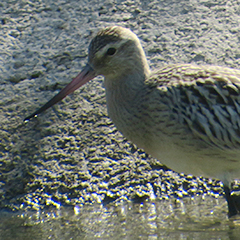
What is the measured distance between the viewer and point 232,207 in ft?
16.7

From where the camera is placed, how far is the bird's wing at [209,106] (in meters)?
4.85

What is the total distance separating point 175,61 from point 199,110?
194cm

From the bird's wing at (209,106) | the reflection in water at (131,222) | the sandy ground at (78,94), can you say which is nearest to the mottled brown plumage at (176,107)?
the bird's wing at (209,106)

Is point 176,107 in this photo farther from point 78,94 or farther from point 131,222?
point 78,94

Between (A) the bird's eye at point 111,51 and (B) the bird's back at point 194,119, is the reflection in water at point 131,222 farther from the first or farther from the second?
(A) the bird's eye at point 111,51

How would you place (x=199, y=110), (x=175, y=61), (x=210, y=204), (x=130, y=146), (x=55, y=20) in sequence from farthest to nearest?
1. (x=55, y=20)
2. (x=175, y=61)
3. (x=130, y=146)
4. (x=210, y=204)
5. (x=199, y=110)

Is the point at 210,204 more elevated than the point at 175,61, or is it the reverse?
the point at 175,61

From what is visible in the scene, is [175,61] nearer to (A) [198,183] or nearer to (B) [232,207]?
(A) [198,183]

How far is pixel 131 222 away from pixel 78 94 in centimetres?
199

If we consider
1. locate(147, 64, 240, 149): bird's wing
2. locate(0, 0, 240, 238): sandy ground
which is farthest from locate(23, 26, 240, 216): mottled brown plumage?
locate(0, 0, 240, 238): sandy ground

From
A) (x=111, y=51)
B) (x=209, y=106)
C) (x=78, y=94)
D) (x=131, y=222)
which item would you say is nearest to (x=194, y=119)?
(x=209, y=106)

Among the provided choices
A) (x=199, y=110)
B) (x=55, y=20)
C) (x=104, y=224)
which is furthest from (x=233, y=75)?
(x=55, y=20)

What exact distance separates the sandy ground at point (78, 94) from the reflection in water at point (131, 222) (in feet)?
0.51

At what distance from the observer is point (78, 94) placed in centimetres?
646
